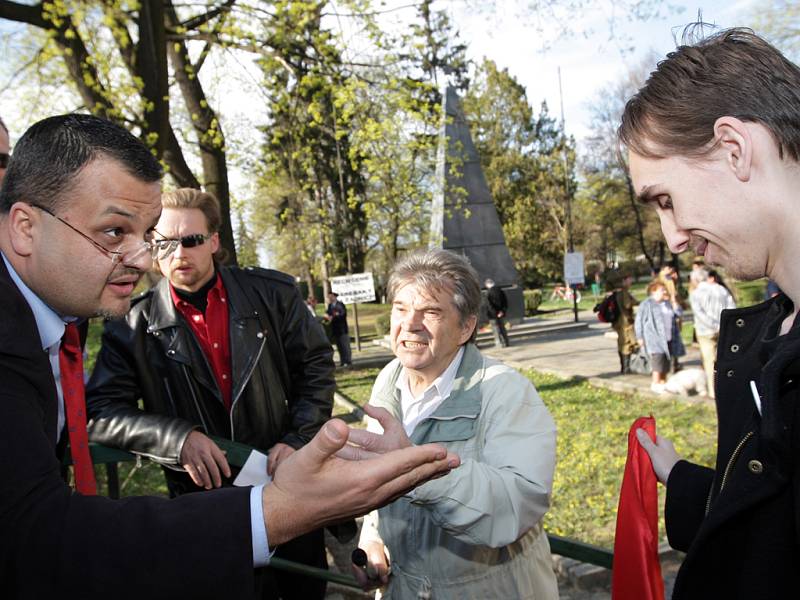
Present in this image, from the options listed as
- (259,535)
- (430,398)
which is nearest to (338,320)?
(430,398)

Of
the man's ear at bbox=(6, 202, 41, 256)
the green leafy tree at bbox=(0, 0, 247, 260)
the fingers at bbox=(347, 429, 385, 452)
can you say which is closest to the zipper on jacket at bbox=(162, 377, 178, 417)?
the man's ear at bbox=(6, 202, 41, 256)

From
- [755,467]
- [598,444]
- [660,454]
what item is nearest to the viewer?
[755,467]

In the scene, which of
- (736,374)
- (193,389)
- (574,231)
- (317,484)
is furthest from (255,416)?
(574,231)

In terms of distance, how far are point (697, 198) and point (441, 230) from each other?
60.6ft

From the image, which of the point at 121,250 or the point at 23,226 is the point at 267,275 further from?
the point at 23,226

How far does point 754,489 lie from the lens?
4.38 feet

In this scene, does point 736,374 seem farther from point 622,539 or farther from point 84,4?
point 84,4

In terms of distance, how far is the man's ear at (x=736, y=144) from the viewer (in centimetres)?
137

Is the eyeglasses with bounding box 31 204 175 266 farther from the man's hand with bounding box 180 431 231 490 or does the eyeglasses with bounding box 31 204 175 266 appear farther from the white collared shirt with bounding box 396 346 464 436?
the white collared shirt with bounding box 396 346 464 436

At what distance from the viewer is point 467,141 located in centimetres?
2075

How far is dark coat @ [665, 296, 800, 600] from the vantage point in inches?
50.6

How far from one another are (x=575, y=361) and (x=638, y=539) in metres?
13.0

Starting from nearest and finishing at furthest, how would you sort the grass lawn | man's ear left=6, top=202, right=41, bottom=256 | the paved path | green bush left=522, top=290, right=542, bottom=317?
man's ear left=6, top=202, right=41, bottom=256
the paved path
the grass lawn
green bush left=522, top=290, right=542, bottom=317

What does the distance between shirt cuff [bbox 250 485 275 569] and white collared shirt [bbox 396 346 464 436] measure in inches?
45.0
